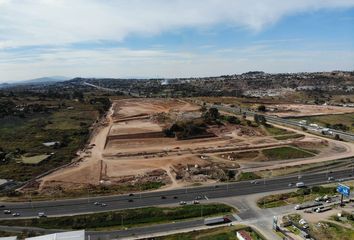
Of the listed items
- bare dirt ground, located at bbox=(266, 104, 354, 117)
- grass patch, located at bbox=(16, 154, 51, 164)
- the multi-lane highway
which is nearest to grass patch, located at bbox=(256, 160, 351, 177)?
the multi-lane highway

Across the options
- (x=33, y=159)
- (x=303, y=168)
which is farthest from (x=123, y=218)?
(x=303, y=168)

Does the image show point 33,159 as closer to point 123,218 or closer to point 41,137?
point 41,137

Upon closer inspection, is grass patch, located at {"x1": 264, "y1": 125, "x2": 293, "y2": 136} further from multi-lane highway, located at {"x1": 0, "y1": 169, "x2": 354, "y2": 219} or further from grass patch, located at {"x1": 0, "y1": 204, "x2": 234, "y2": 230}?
grass patch, located at {"x1": 0, "y1": 204, "x2": 234, "y2": 230}

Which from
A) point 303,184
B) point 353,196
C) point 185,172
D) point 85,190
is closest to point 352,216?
point 353,196

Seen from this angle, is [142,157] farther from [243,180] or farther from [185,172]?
[243,180]

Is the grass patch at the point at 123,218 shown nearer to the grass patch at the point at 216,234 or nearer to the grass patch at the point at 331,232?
the grass patch at the point at 216,234

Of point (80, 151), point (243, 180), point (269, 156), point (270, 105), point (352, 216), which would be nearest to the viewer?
point (352, 216)
